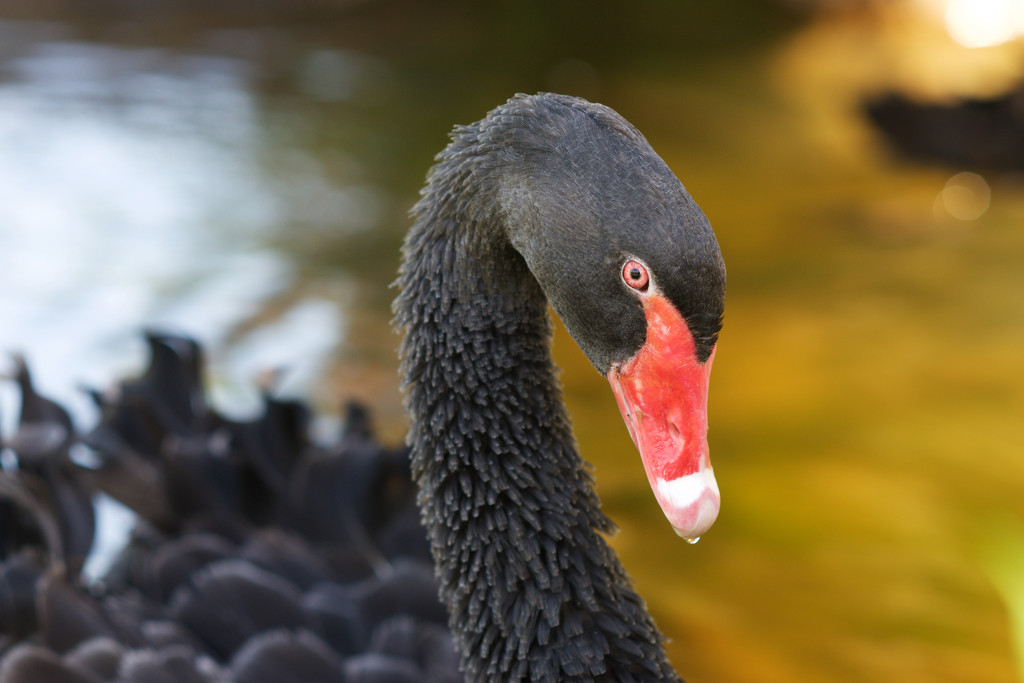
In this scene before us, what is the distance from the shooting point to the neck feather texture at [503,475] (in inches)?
55.6

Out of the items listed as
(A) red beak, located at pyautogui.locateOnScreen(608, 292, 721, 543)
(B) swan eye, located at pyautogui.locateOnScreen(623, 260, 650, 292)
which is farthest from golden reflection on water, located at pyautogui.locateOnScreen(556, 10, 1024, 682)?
(B) swan eye, located at pyautogui.locateOnScreen(623, 260, 650, 292)

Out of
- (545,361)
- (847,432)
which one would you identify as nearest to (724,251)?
(847,432)

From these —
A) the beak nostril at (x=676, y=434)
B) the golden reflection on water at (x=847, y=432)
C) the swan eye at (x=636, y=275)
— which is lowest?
the beak nostril at (x=676, y=434)

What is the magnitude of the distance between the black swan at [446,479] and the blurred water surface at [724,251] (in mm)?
1079

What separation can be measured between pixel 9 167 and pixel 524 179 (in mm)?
4355

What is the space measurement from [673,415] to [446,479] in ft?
1.36

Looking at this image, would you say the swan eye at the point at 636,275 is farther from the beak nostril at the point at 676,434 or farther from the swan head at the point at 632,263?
the beak nostril at the point at 676,434

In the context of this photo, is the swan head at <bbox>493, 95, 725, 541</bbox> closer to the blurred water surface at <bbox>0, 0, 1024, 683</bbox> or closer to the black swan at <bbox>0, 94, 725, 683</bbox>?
the black swan at <bbox>0, 94, 725, 683</bbox>

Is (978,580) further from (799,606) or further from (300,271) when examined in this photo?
(300,271)

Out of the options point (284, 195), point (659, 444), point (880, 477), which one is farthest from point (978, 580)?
point (284, 195)

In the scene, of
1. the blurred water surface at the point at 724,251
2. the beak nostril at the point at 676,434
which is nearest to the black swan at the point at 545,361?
the beak nostril at the point at 676,434

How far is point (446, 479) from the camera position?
150 centimetres

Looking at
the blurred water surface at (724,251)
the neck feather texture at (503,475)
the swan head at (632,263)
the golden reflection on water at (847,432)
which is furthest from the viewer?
the blurred water surface at (724,251)

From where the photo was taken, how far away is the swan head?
3.83ft
